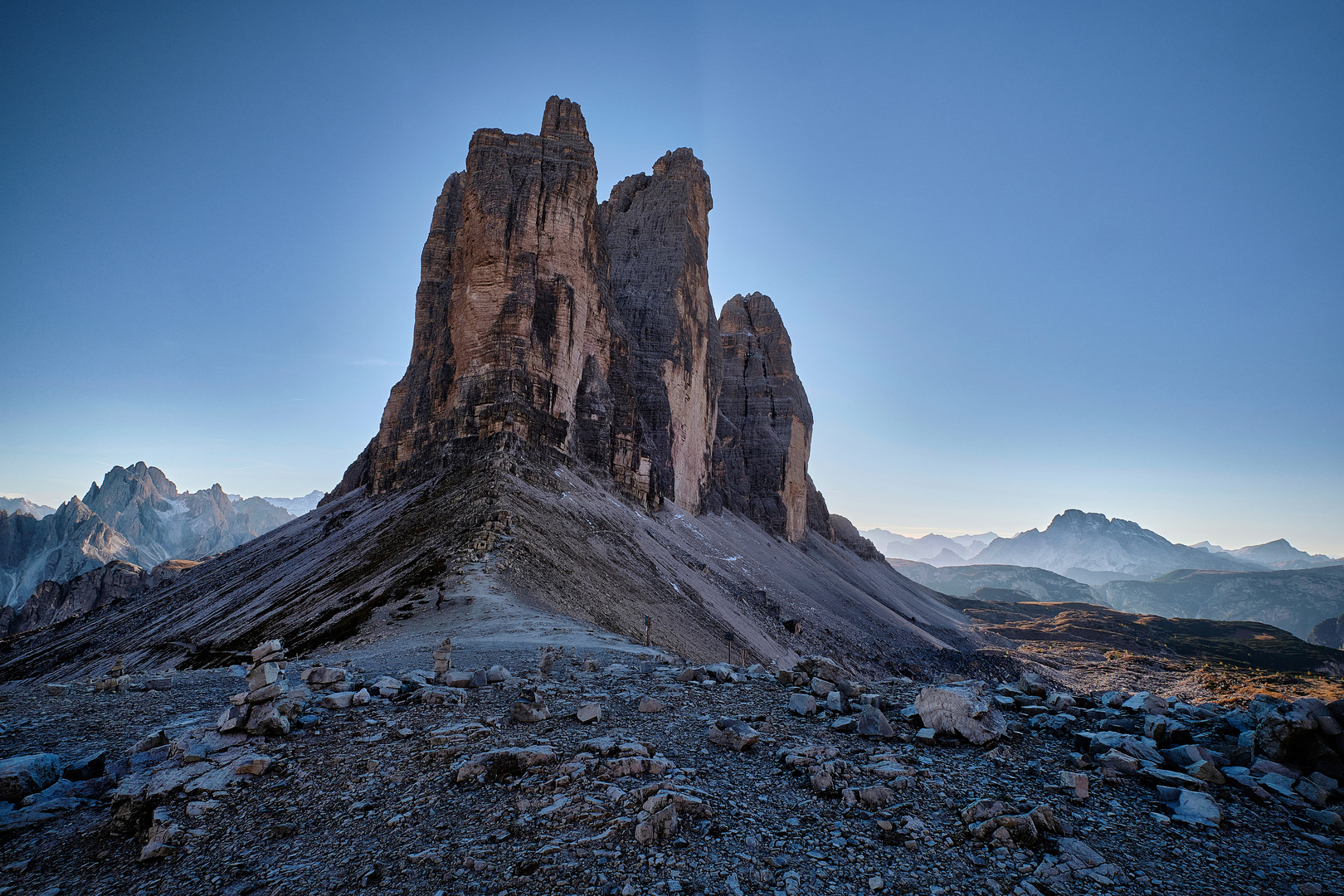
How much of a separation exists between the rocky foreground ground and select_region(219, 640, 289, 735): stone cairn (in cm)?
5

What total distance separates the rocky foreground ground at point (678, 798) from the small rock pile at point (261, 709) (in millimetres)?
44

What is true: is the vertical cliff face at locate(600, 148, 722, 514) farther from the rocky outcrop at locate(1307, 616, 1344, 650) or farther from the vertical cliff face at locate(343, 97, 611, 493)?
the rocky outcrop at locate(1307, 616, 1344, 650)

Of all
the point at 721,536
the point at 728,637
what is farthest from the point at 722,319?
the point at 728,637

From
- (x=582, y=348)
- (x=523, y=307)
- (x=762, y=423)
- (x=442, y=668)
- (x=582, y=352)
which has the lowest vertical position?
(x=442, y=668)

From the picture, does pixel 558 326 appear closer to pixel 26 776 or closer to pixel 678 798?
pixel 26 776

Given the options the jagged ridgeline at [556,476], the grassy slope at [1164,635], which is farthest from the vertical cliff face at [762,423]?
the grassy slope at [1164,635]

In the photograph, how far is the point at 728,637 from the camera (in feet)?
95.5

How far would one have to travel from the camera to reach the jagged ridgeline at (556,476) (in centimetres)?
2698

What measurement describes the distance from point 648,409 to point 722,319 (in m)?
42.7

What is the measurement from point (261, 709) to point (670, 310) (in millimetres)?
62026

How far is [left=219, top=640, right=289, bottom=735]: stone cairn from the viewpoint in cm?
663

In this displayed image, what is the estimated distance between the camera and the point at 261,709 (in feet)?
22.3

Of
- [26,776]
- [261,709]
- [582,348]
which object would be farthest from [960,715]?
[582,348]

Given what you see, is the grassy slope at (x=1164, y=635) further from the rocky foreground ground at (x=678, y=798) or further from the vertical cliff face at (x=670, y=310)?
the rocky foreground ground at (x=678, y=798)
